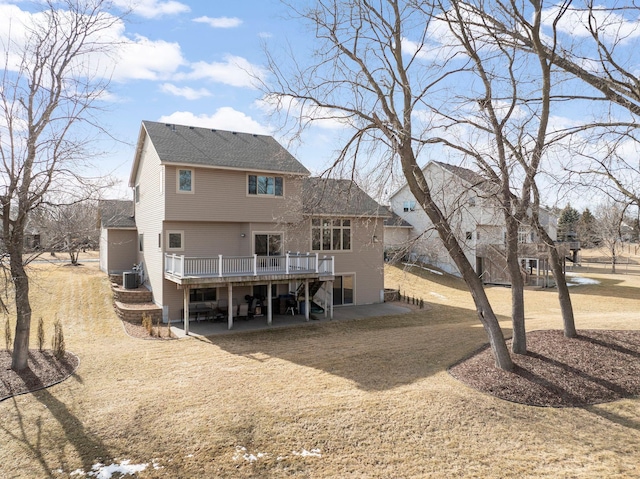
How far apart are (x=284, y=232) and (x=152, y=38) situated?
30.9 feet

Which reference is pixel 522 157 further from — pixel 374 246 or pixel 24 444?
pixel 374 246

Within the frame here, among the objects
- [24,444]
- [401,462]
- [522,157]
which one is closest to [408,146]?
[522,157]

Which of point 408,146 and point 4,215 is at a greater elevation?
point 408,146

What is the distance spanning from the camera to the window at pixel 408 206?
33.3m

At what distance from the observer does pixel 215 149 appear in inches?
676

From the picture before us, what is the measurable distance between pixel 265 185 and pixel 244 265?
3.96 meters

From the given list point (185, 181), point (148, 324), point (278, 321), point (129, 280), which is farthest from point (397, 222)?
point (148, 324)

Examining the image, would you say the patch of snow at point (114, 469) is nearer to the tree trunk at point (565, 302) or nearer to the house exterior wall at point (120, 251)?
the tree trunk at point (565, 302)

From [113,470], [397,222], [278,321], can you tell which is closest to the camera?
[113,470]

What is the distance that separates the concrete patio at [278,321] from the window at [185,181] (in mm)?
5188

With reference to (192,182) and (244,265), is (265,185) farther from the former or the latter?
(244,265)

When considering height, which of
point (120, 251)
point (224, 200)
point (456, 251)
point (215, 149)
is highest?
point (215, 149)

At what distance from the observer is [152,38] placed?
398 inches

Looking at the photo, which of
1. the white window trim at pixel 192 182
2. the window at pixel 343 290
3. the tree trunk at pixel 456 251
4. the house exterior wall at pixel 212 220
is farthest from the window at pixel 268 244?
the tree trunk at pixel 456 251
